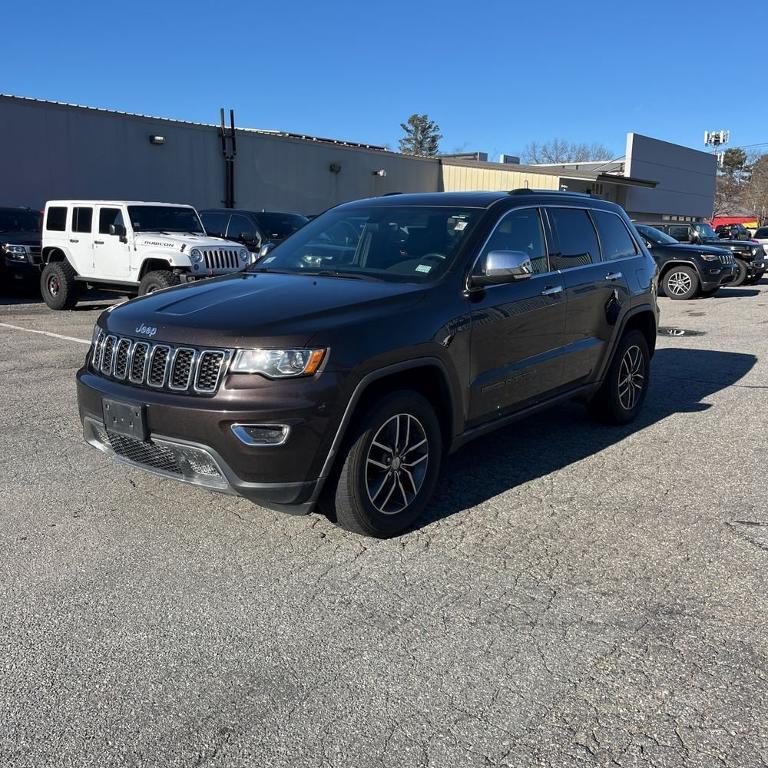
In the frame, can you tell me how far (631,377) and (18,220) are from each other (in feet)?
45.9

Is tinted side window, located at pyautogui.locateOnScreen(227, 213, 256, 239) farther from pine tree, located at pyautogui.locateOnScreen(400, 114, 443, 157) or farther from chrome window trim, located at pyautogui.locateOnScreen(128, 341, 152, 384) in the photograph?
pine tree, located at pyautogui.locateOnScreen(400, 114, 443, 157)

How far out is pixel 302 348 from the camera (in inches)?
139

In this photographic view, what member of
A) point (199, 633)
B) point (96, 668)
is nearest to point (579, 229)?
point (199, 633)

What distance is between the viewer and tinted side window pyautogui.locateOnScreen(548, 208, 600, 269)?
212 inches

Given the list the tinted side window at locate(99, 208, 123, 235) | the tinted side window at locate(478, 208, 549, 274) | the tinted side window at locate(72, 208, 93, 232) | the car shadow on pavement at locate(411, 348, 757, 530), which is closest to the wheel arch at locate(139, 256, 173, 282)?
the tinted side window at locate(99, 208, 123, 235)

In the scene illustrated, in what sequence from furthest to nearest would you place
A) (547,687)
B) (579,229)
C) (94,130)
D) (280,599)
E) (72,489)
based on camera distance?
(94,130), (579,229), (72,489), (280,599), (547,687)

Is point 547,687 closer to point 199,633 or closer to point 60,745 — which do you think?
point 199,633

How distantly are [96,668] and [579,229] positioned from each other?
4.37m

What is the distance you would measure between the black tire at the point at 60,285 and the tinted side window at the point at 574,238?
10.3m

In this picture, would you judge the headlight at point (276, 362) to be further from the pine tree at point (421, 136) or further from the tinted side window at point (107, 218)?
the pine tree at point (421, 136)

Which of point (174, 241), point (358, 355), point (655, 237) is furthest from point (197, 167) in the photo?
point (358, 355)

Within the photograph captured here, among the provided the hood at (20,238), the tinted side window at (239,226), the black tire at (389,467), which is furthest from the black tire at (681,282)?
the black tire at (389,467)

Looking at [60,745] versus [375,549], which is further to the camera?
[375,549]

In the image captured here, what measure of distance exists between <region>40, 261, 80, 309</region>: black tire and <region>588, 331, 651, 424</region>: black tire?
10.3 metres
